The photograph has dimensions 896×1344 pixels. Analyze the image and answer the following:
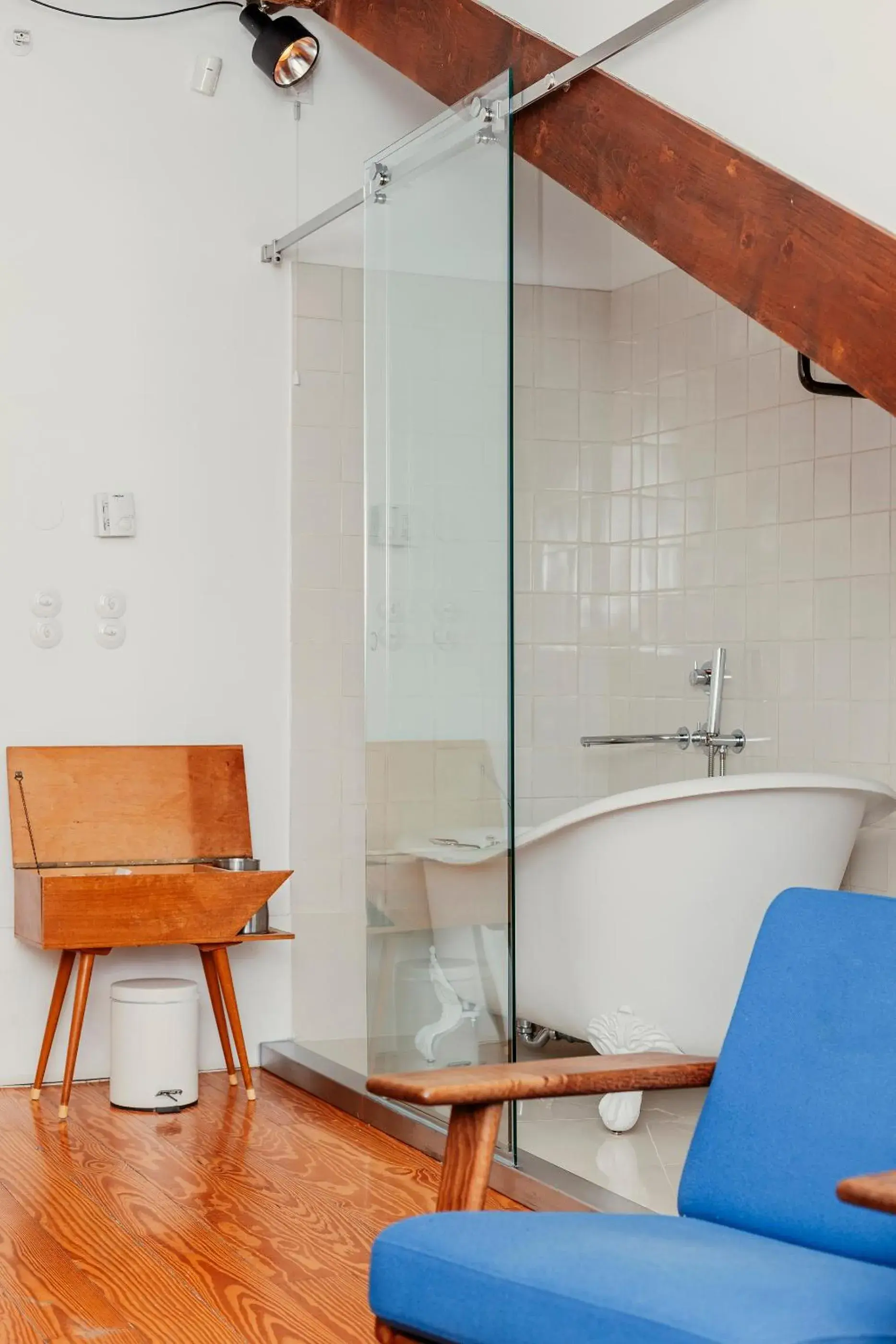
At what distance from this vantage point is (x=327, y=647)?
498 centimetres

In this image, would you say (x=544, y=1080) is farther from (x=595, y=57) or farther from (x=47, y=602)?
(x=47, y=602)

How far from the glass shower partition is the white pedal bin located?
587 mm

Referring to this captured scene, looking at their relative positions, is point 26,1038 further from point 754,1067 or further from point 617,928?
point 754,1067

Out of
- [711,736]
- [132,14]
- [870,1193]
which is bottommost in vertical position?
[870,1193]

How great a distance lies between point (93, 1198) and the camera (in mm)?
3365

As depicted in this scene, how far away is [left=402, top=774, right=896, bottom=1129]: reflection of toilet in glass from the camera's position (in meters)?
3.71

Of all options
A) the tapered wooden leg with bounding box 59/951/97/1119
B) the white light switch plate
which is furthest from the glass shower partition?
the white light switch plate

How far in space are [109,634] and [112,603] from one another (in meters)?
0.09

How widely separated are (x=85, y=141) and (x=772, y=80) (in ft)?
8.31

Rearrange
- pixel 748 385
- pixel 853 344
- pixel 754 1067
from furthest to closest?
pixel 748 385 → pixel 853 344 → pixel 754 1067

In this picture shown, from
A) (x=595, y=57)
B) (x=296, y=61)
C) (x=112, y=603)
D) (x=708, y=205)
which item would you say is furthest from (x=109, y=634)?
(x=708, y=205)

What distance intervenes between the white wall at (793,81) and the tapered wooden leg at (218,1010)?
8.83 feet

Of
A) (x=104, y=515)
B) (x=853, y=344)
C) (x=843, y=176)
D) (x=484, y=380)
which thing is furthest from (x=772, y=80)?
(x=104, y=515)

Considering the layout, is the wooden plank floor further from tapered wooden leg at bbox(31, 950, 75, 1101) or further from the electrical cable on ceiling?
the electrical cable on ceiling
